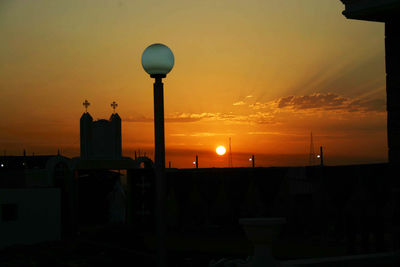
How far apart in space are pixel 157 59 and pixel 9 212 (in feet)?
67.4

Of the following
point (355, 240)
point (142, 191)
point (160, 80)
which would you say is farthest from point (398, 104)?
point (142, 191)

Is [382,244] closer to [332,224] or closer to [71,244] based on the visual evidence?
[332,224]

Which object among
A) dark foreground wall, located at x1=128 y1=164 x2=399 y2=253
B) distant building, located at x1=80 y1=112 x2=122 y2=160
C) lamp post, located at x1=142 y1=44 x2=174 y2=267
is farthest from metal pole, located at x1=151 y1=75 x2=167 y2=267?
distant building, located at x1=80 y1=112 x2=122 y2=160

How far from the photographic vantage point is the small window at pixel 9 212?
23.8 m

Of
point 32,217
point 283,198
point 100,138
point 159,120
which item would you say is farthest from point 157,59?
point 100,138

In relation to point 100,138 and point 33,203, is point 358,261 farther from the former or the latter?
point 100,138

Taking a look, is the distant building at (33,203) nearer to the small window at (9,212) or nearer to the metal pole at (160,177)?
the small window at (9,212)

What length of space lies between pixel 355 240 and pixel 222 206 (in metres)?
5.10

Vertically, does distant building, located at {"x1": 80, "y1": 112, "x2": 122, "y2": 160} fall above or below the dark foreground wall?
above

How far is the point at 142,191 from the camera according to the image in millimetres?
18391

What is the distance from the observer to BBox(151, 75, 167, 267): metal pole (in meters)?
5.49

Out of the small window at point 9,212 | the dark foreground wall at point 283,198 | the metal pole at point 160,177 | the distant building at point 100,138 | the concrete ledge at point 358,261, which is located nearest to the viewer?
the metal pole at point 160,177

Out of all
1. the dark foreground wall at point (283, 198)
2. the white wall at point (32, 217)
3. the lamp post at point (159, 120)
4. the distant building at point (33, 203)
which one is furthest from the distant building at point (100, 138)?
the lamp post at point (159, 120)

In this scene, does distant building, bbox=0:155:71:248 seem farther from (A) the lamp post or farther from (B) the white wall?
(A) the lamp post
